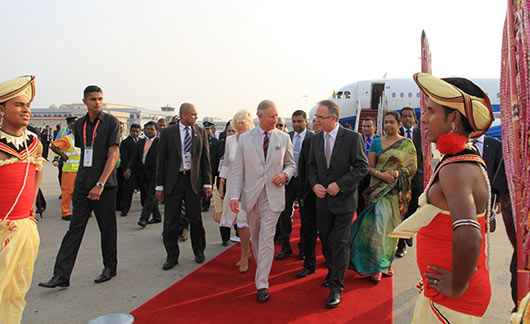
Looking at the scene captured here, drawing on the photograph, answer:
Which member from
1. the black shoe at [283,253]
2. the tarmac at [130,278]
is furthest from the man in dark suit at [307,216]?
the black shoe at [283,253]

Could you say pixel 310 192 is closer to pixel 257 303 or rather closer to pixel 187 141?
pixel 257 303

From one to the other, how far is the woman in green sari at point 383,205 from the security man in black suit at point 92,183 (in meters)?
3.07

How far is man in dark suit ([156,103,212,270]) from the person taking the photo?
16.4 ft

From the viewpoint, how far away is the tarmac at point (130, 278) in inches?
145

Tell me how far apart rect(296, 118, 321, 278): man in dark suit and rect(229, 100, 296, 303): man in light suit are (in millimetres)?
708

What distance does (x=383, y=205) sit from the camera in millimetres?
4750

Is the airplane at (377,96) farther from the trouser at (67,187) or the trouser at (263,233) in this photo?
the trouser at (263,233)

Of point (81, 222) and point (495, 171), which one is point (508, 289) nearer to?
point (495, 171)

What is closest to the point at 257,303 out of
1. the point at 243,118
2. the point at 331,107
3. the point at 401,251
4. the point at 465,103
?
the point at 331,107

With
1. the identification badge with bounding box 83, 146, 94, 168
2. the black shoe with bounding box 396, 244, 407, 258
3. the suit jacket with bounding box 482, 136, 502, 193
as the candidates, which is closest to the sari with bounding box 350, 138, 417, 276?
the suit jacket with bounding box 482, 136, 502, 193

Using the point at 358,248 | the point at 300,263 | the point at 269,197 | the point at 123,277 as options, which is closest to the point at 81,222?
the point at 123,277

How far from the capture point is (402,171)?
189 inches

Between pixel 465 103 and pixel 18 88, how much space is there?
10.2 feet

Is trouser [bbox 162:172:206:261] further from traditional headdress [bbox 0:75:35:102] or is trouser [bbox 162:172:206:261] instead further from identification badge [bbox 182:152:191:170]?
traditional headdress [bbox 0:75:35:102]
